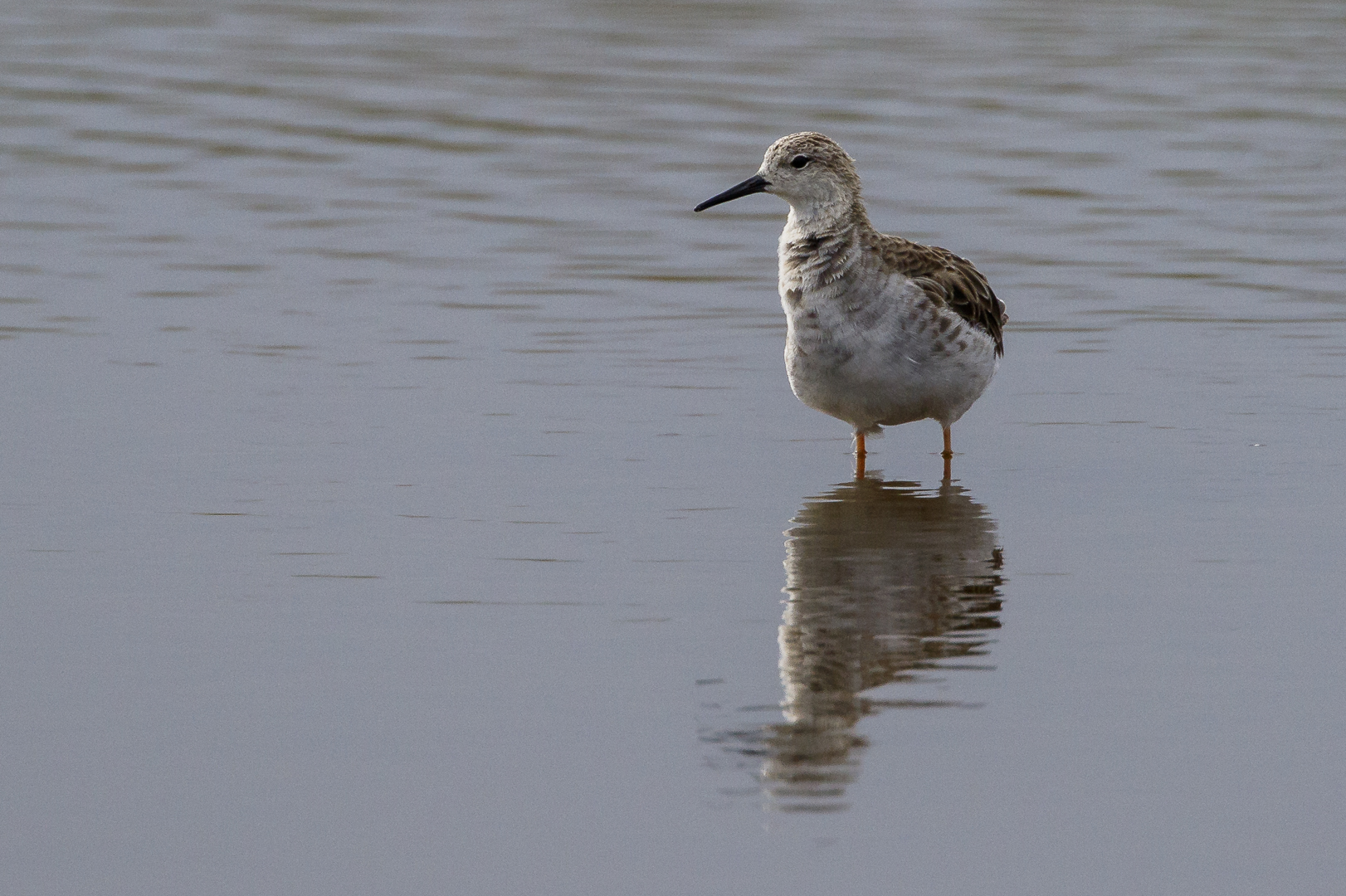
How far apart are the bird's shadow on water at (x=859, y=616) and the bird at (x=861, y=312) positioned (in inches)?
19.7

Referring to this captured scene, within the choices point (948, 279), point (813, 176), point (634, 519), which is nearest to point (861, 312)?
point (948, 279)

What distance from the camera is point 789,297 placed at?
1055cm

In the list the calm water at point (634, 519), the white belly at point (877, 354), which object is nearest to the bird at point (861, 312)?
the white belly at point (877, 354)

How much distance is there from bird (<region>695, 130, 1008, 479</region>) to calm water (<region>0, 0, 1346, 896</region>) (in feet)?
1.61

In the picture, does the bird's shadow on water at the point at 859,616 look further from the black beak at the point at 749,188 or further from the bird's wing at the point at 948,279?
the black beak at the point at 749,188

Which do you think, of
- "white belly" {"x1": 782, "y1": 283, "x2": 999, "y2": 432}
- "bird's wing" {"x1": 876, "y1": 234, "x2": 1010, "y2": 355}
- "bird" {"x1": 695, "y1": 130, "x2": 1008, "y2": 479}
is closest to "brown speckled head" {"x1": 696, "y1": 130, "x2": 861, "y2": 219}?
"bird" {"x1": 695, "y1": 130, "x2": 1008, "y2": 479}

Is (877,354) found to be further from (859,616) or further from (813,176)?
(859,616)

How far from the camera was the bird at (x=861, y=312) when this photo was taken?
10.3 meters

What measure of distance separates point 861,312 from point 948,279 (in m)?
0.74

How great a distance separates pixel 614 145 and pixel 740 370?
7.86 meters

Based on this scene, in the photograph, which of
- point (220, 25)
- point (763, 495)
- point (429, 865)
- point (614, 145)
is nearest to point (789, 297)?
point (763, 495)

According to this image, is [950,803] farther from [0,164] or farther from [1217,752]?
[0,164]

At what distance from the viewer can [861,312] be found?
404 inches

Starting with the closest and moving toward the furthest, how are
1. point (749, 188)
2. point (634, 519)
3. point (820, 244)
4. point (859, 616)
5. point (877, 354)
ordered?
1. point (859, 616)
2. point (634, 519)
3. point (877, 354)
4. point (820, 244)
5. point (749, 188)
